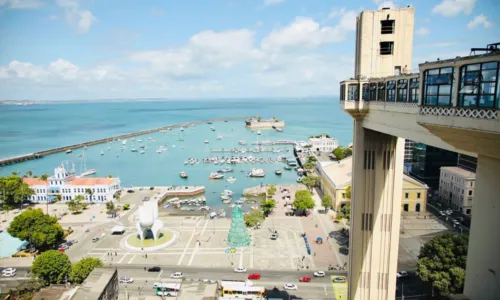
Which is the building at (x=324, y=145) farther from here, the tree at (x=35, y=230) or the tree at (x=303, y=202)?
the tree at (x=35, y=230)

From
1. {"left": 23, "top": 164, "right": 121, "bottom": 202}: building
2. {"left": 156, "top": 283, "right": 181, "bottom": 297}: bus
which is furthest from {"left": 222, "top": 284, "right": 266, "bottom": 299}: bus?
{"left": 23, "top": 164, "right": 121, "bottom": 202}: building


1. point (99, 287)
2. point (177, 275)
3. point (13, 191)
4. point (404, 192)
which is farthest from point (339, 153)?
point (99, 287)

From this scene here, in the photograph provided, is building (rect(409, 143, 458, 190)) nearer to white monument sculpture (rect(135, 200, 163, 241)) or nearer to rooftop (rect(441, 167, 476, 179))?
rooftop (rect(441, 167, 476, 179))

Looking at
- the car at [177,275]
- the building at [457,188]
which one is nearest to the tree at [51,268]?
the car at [177,275]

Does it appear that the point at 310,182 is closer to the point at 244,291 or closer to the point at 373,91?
the point at 244,291

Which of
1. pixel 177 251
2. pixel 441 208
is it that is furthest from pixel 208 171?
pixel 441 208

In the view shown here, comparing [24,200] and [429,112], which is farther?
[24,200]

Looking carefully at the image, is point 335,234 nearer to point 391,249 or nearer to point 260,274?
point 260,274
